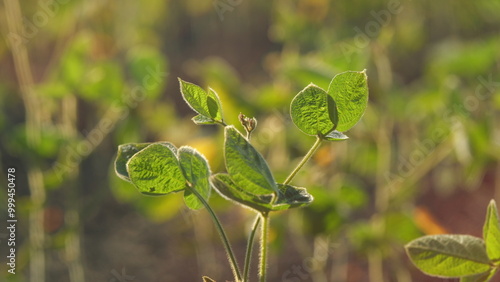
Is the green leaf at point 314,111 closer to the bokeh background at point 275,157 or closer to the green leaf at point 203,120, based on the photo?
the green leaf at point 203,120

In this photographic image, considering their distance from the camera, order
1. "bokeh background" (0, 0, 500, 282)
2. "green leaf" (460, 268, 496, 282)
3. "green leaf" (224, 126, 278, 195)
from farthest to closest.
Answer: "bokeh background" (0, 0, 500, 282) → "green leaf" (460, 268, 496, 282) → "green leaf" (224, 126, 278, 195)

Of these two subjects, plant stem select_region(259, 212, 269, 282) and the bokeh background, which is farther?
the bokeh background

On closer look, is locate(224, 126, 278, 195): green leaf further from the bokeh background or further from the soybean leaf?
the bokeh background

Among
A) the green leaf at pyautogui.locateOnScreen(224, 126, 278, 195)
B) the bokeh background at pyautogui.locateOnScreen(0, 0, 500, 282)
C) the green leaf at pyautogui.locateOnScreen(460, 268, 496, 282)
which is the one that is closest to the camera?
the green leaf at pyautogui.locateOnScreen(224, 126, 278, 195)

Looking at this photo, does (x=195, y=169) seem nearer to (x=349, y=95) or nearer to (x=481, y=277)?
(x=349, y=95)

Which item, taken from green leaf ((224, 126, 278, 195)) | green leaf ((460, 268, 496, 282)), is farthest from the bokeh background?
green leaf ((224, 126, 278, 195))

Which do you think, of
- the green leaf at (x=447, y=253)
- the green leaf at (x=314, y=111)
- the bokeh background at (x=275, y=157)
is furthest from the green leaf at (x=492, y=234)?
the bokeh background at (x=275, y=157)
